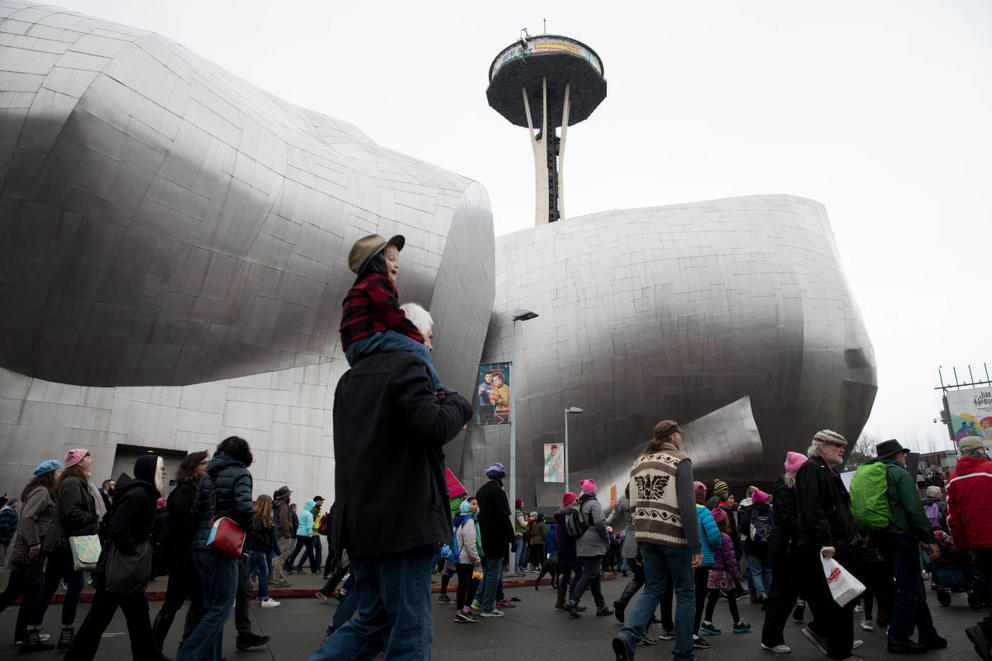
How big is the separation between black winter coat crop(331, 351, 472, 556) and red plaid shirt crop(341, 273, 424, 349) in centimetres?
15

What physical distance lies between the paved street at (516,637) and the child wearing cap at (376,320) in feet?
13.1

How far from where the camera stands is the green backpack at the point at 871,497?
5973 mm

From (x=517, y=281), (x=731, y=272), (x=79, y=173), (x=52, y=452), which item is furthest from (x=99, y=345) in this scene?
(x=731, y=272)

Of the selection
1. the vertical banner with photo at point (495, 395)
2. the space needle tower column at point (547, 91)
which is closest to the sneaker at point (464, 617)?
the vertical banner with photo at point (495, 395)

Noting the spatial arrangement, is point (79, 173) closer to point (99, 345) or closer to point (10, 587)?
point (99, 345)

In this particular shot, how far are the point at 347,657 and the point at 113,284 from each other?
12.2 m

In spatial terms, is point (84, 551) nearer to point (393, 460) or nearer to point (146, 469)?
point (146, 469)

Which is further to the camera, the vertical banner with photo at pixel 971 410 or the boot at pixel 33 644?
the vertical banner with photo at pixel 971 410

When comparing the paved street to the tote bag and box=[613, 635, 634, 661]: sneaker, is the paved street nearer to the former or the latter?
the tote bag

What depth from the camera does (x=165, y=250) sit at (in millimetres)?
12711

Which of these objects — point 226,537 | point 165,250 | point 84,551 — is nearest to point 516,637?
point 226,537

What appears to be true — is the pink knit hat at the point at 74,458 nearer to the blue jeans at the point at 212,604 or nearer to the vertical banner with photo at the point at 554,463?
the blue jeans at the point at 212,604

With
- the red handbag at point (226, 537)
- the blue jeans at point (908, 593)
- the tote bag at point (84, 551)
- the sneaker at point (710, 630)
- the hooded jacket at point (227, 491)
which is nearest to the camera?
the red handbag at point (226, 537)

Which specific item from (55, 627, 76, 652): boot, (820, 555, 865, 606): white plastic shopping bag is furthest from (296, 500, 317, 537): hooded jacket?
(820, 555, 865, 606): white plastic shopping bag
